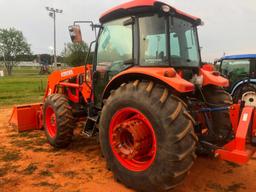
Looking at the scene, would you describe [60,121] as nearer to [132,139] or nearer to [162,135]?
[132,139]

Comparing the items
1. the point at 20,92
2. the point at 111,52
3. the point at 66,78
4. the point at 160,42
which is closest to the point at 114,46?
the point at 111,52

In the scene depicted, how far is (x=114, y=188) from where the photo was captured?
3.75m

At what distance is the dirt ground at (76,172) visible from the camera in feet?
12.5

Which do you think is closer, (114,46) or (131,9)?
(131,9)

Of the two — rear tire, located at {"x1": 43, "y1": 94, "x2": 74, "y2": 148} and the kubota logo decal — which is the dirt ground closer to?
rear tire, located at {"x1": 43, "y1": 94, "x2": 74, "y2": 148}

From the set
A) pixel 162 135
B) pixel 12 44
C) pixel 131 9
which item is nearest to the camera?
pixel 162 135

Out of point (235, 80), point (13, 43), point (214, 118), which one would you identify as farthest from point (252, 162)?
point (13, 43)

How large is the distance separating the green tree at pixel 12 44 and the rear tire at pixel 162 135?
63173 mm

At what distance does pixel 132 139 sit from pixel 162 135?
27.4 inches

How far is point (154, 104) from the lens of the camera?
3324 millimetres

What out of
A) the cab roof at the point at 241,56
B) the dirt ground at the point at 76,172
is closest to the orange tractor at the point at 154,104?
the dirt ground at the point at 76,172

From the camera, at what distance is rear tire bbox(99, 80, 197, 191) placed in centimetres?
316

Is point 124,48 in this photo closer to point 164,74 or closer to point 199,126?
point 164,74

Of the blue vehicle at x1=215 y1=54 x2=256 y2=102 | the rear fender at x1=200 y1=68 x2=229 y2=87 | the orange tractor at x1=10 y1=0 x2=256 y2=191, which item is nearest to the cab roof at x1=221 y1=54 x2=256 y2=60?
the blue vehicle at x1=215 y1=54 x2=256 y2=102
